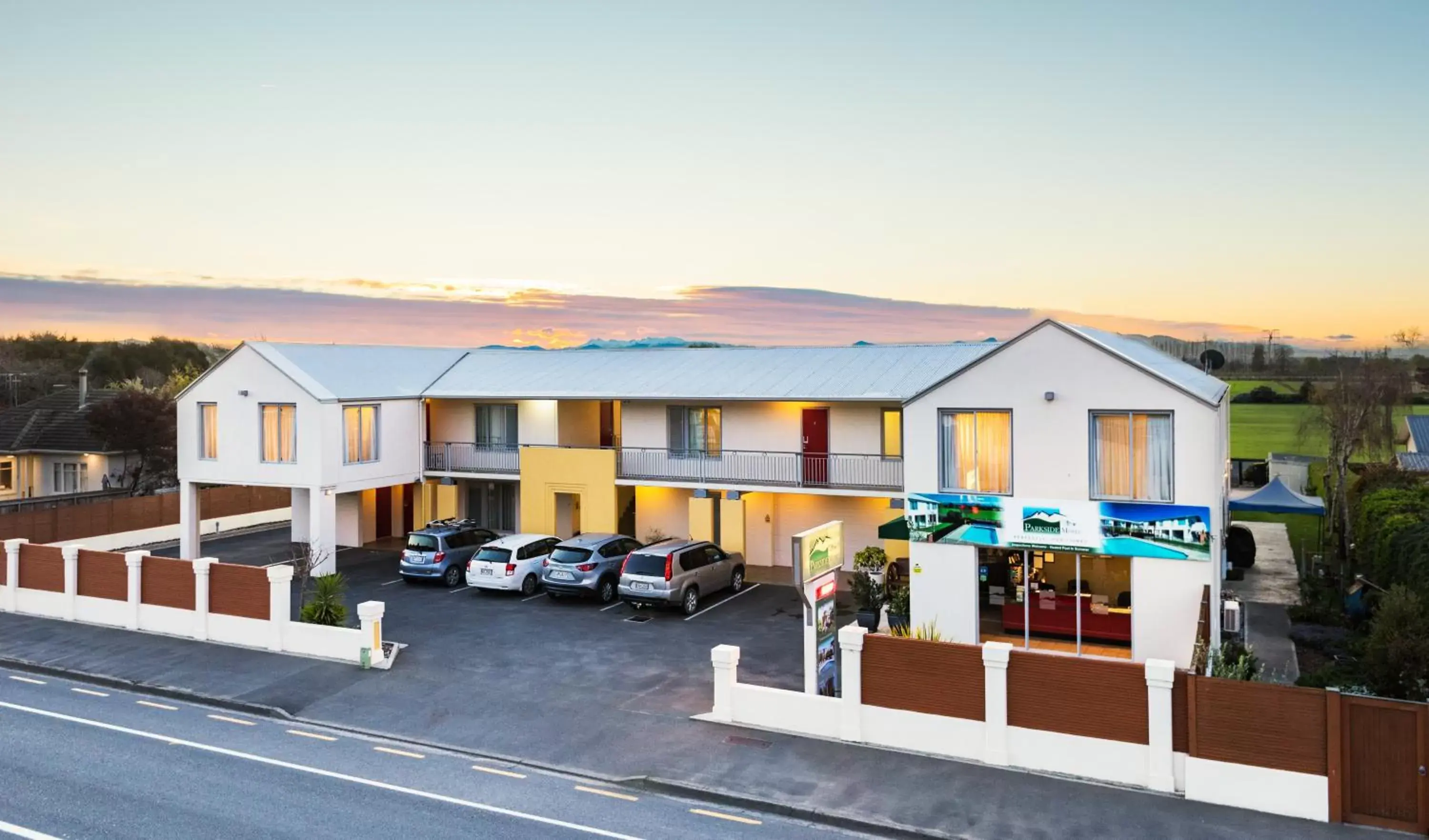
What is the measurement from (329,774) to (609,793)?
144 inches

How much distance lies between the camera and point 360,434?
28.2 meters

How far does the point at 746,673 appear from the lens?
17.5 metres

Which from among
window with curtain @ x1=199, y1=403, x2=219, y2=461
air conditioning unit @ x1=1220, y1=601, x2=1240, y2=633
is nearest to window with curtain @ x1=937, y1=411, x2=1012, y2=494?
air conditioning unit @ x1=1220, y1=601, x2=1240, y2=633

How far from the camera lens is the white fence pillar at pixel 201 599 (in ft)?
63.5

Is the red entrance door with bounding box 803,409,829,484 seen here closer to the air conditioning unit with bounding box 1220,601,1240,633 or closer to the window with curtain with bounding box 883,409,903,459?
the window with curtain with bounding box 883,409,903,459

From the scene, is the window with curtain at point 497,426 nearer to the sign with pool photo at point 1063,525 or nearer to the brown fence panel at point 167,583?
the brown fence panel at point 167,583

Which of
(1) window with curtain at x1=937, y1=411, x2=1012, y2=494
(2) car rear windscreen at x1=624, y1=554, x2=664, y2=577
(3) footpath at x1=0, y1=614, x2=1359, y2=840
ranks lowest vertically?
(3) footpath at x1=0, y1=614, x2=1359, y2=840

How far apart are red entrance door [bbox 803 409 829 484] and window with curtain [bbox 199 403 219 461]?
646 inches

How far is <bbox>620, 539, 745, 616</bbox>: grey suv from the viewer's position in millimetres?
21625

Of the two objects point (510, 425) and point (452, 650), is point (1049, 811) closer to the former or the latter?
point (452, 650)

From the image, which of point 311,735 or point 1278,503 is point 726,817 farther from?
point 1278,503

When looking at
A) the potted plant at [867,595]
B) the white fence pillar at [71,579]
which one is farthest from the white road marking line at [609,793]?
the white fence pillar at [71,579]

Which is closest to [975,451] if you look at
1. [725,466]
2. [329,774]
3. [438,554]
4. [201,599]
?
[725,466]

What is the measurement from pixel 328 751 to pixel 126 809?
264cm
